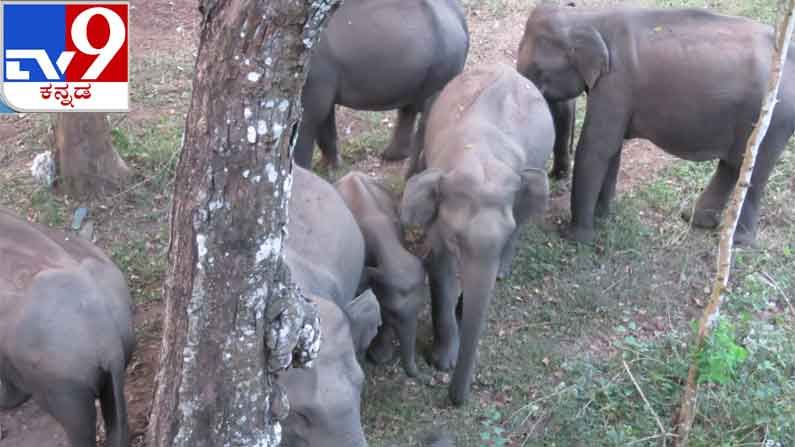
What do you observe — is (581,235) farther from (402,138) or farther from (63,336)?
(63,336)

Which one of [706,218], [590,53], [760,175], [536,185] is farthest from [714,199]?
[536,185]

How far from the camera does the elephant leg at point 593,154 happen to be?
512cm

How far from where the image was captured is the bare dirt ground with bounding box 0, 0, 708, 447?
3.87 meters

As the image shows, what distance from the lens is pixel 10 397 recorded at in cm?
382

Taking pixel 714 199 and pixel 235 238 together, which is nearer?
pixel 235 238

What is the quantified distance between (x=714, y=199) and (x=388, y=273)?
7.73 feet

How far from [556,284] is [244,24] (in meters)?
3.04

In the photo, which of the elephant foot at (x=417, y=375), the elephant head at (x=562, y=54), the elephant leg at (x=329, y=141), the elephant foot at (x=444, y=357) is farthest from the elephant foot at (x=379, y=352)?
the elephant head at (x=562, y=54)

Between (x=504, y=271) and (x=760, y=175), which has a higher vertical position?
(x=760, y=175)

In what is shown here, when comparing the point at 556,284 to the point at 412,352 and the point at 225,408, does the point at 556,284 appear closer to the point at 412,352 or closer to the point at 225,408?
the point at 412,352

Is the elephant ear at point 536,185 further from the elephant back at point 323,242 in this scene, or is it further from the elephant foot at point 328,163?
the elephant foot at point 328,163

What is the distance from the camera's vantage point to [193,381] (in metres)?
2.86

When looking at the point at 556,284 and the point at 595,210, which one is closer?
the point at 556,284

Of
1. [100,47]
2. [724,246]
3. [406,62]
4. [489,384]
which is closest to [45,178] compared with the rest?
[100,47]
